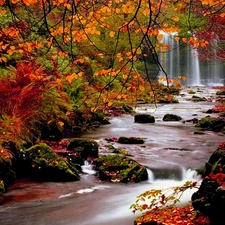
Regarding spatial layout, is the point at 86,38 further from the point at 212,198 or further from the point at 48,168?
the point at 212,198

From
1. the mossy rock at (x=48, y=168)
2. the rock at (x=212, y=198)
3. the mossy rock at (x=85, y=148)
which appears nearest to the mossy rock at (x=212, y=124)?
the mossy rock at (x=85, y=148)

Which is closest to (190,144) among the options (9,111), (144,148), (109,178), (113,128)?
(144,148)

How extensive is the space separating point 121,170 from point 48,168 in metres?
1.41

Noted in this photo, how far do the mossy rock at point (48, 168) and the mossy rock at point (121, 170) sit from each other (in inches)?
22.4

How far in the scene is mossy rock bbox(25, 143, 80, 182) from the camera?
6828mm

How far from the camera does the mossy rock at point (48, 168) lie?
683 centimetres

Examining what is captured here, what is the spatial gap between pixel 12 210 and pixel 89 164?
105 inches

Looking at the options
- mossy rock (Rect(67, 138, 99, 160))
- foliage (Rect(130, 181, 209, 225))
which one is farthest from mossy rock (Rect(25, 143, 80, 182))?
foliage (Rect(130, 181, 209, 225))

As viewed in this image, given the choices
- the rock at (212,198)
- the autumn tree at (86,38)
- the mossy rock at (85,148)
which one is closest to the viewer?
the autumn tree at (86,38)

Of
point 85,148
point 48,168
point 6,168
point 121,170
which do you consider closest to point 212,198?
point 121,170

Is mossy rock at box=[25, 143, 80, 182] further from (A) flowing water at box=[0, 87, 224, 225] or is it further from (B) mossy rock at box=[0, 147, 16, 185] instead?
(B) mossy rock at box=[0, 147, 16, 185]

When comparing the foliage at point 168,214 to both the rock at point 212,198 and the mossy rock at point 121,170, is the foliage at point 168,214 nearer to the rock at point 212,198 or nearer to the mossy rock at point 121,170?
the rock at point 212,198

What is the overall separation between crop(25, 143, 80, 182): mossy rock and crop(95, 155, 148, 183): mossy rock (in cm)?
57

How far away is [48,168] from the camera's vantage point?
6.86 metres
